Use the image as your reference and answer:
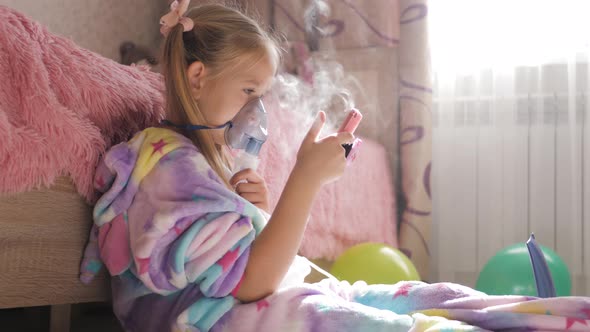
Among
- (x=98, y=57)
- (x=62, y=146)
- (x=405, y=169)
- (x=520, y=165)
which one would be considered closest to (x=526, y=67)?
(x=520, y=165)

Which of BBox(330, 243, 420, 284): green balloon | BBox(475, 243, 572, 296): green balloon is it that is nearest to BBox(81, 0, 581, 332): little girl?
BBox(330, 243, 420, 284): green balloon

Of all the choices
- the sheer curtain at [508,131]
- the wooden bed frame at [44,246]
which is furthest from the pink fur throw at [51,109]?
the sheer curtain at [508,131]

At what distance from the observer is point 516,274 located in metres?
2.04

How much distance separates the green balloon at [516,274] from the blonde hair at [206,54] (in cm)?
123

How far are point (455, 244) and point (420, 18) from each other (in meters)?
0.91

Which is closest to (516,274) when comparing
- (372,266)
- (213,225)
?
(372,266)

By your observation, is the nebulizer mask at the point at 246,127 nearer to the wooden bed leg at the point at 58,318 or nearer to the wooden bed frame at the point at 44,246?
the wooden bed frame at the point at 44,246

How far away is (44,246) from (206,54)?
0.42 meters

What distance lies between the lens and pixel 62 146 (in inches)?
40.6

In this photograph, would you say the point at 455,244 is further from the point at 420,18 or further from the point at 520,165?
the point at 420,18

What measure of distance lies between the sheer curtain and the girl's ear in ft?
5.35

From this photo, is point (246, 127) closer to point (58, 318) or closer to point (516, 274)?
point (58, 318)

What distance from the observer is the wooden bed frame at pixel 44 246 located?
1012 mm

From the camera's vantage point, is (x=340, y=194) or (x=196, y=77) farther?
(x=340, y=194)
